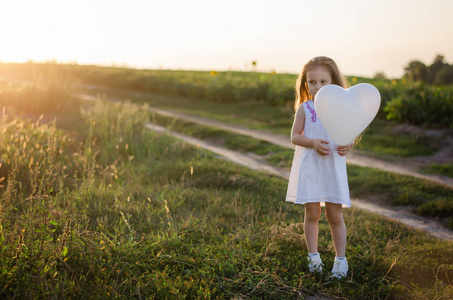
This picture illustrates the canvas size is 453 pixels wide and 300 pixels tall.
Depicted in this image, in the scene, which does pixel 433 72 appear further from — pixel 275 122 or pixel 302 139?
pixel 302 139

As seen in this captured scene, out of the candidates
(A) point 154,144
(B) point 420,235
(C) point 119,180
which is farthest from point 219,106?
(B) point 420,235

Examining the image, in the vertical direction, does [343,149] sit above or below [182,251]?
above

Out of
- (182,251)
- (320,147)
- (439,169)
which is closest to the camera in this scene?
(320,147)

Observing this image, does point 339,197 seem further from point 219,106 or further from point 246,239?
point 219,106

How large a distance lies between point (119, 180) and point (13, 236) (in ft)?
11.8

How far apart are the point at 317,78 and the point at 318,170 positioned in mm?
826

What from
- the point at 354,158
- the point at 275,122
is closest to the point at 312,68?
the point at 354,158

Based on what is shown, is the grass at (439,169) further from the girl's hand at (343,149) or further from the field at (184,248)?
the girl's hand at (343,149)

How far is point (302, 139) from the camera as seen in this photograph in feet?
12.2

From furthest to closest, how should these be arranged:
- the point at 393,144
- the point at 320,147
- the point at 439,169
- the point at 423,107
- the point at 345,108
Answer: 1. the point at 423,107
2. the point at 393,144
3. the point at 439,169
4. the point at 320,147
5. the point at 345,108

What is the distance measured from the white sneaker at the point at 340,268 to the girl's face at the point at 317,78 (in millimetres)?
1553

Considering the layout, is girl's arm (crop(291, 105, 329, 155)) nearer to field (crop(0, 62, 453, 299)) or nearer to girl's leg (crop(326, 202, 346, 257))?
girl's leg (crop(326, 202, 346, 257))

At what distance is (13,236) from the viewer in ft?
10.2

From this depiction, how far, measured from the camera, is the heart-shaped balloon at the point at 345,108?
3436 millimetres
